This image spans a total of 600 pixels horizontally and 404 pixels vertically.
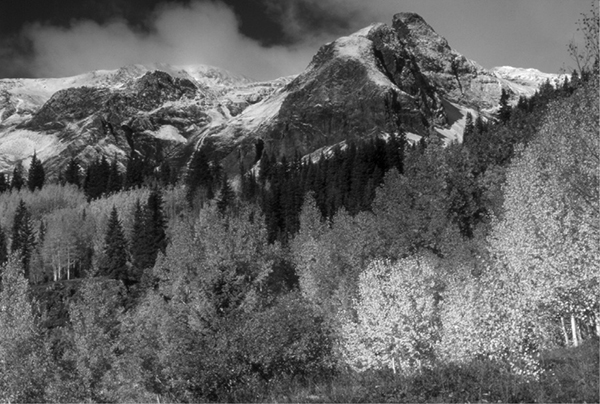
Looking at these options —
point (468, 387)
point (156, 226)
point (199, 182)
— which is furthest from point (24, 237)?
point (468, 387)

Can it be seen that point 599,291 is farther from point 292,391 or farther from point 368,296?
point 292,391

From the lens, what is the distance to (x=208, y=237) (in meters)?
26.7

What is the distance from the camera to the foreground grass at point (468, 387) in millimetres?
14609

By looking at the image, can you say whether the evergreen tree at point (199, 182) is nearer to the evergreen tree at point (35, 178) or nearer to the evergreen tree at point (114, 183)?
the evergreen tree at point (114, 183)

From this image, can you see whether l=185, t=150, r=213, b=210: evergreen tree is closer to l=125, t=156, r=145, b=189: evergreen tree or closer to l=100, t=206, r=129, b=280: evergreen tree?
l=125, t=156, r=145, b=189: evergreen tree

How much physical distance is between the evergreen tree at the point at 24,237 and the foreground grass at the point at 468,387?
91376 mm

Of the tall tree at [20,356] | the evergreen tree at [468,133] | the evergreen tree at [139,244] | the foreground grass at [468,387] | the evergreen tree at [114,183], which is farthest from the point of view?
the evergreen tree at [114,183]

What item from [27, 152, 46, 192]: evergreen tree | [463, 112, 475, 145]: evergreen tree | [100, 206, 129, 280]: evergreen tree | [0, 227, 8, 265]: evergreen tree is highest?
[27, 152, 46, 192]: evergreen tree

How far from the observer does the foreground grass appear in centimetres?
1461

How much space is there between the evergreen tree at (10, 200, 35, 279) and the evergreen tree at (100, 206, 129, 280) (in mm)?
13916

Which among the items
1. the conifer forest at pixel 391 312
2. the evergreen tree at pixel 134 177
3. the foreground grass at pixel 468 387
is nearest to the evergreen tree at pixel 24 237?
the evergreen tree at pixel 134 177

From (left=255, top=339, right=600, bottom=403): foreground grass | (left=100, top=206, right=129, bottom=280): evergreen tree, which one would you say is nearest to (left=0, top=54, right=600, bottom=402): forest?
(left=255, top=339, right=600, bottom=403): foreground grass

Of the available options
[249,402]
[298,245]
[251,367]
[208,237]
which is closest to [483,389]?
[249,402]

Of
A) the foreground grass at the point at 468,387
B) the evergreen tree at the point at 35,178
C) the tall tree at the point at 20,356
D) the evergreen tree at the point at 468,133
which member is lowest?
the foreground grass at the point at 468,387
